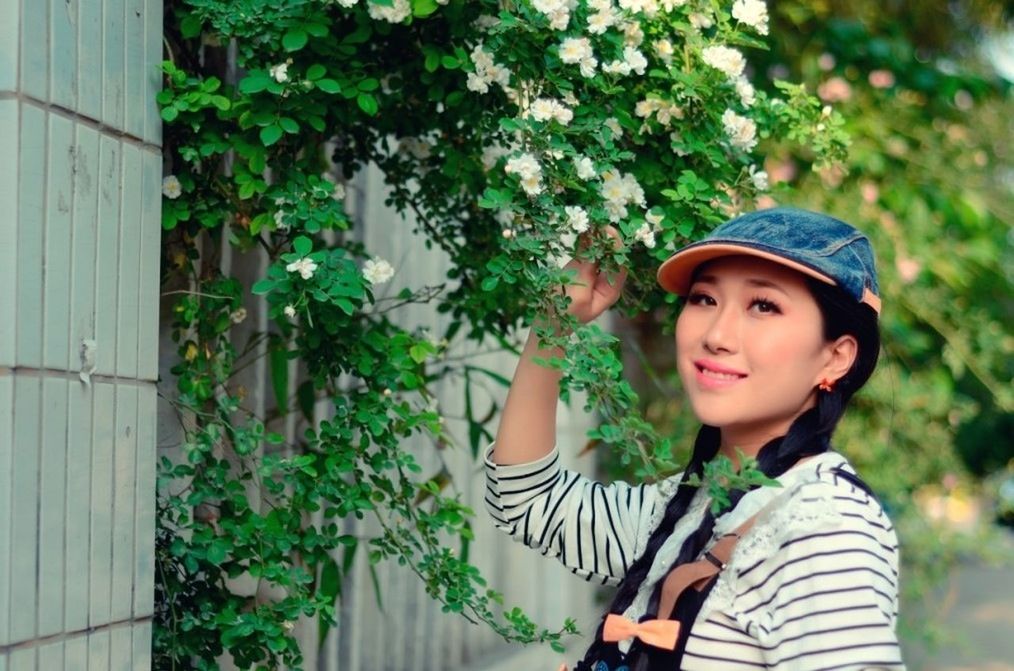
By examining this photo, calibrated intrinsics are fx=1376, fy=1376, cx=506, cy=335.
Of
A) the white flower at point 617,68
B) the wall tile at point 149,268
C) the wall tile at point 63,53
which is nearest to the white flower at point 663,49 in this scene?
the white flower at point 617,68

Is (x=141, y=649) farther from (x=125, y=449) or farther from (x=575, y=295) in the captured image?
(x=575, y=295)

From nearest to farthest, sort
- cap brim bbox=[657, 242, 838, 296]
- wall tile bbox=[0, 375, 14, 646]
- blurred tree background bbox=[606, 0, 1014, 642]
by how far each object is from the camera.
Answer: wall tile bbox=[0, 375, 14, 646]
cap brim bbox=[657, 242, 838, 296]
blurred tree background bbox=[606, 0, 1014, 642]

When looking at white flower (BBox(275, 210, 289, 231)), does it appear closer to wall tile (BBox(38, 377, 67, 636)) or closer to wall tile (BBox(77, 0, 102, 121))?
wall tile (BBox(77, 0, 102, 121))

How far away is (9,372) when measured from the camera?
5.16ft

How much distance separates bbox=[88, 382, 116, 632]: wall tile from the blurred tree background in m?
3.08

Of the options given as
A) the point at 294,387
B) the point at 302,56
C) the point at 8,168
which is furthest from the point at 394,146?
the point at 8,168

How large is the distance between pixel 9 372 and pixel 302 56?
736mm

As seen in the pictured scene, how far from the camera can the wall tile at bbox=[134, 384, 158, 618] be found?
6.14ft

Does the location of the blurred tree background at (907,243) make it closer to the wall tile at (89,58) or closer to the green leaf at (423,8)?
the green leaf at (423,8)

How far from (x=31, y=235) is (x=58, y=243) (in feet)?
0.20

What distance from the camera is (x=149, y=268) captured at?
6.24 ft

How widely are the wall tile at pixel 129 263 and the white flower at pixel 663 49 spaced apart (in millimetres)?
804

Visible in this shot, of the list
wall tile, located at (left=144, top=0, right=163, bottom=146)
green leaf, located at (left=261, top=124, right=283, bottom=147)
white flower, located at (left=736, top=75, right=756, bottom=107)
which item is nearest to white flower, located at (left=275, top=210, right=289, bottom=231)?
green leaf, located at (left=261, top=124, right=283, bottom=147)

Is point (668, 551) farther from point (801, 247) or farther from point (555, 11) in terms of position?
point (555, 11)
